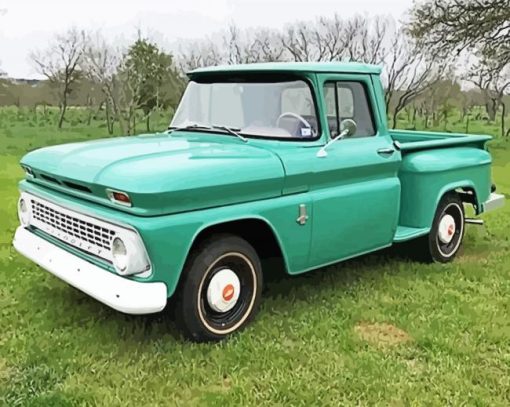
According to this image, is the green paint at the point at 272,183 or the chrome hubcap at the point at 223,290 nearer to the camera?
the green paint at the point at 272,183

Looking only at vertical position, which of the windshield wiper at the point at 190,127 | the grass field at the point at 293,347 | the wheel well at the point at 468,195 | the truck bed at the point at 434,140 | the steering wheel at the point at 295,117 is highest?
the steering wheel at the point at 295,117

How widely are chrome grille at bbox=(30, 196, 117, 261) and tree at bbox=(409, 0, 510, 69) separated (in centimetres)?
1694

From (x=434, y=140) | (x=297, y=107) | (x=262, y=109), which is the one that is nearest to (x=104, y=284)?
(x=262, y=109)

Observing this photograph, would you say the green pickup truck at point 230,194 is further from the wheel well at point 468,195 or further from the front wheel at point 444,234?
the wheel well at point 468,195

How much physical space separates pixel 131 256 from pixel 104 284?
27cm

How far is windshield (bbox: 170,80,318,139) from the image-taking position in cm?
441

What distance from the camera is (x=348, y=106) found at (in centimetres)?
477

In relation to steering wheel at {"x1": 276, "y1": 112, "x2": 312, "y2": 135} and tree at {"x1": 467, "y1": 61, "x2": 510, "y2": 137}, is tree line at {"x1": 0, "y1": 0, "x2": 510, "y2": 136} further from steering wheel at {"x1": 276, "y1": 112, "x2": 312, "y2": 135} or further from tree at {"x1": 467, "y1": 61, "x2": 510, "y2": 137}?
steering wheel at {"x1": 276, "y1": 112, "x2": 312, "y2": 135}

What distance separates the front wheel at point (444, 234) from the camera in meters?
5.60

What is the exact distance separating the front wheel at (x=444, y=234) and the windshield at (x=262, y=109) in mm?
1899

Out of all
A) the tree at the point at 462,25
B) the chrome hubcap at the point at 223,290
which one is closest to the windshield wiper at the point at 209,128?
the chrome hubcap at the point at 223,290

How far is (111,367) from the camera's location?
3482mm

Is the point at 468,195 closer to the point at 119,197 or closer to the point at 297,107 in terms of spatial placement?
the point at 297,107

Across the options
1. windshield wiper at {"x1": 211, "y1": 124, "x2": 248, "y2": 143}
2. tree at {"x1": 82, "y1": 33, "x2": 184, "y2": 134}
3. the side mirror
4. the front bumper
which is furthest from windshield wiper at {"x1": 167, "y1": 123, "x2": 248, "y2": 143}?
Answer: tree at {"x1": 82, "y1": 33, "x2": 184, "y2": 134}
